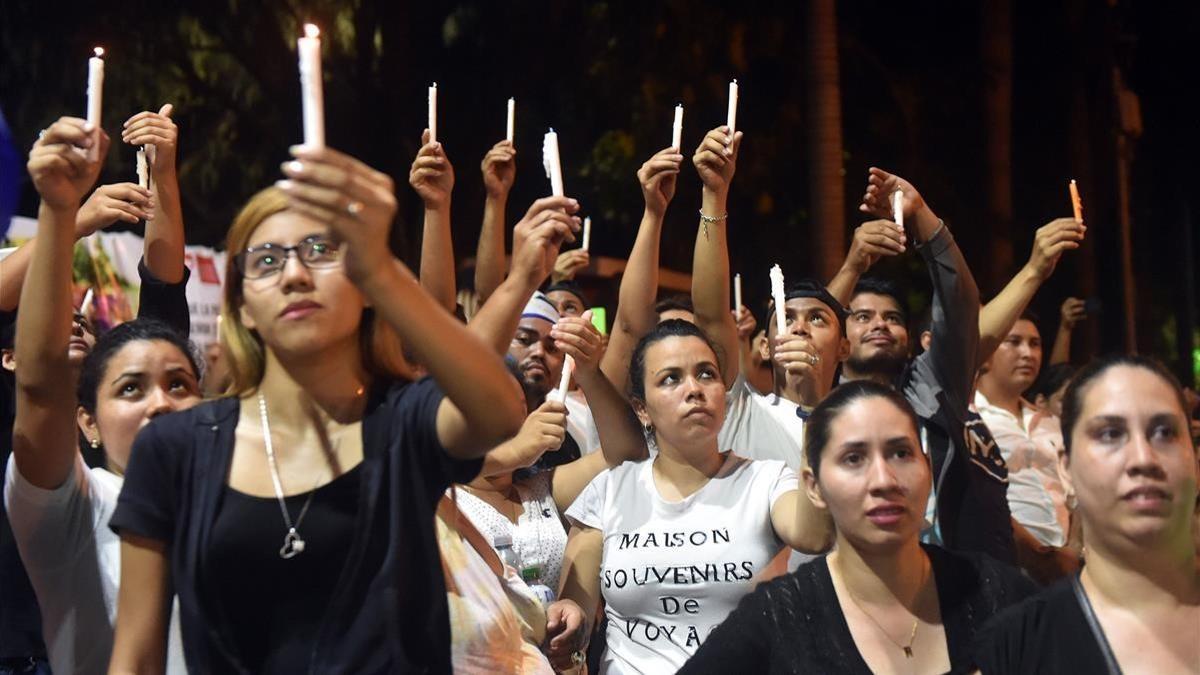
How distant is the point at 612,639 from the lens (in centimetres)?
507

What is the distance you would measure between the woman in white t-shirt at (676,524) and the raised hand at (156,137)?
164 centimetres

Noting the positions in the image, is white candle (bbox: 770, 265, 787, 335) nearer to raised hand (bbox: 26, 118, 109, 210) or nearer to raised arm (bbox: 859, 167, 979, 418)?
raised arm (bbox: 859, 167, 979, 418)

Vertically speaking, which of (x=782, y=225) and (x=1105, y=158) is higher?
(x=1105, y=158)

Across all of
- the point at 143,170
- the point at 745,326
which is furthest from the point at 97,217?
the point at 745,326

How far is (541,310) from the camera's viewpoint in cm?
→ 659

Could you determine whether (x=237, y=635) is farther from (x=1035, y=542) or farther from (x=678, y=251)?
(x=678, y=251)

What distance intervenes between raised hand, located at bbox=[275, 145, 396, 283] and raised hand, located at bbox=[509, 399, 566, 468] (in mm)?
2012

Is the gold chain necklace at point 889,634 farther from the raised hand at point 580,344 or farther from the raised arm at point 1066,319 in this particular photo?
the raised arm at point 1066,319

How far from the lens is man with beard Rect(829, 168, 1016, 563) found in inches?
232

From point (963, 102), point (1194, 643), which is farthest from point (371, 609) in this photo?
point (963, 102)

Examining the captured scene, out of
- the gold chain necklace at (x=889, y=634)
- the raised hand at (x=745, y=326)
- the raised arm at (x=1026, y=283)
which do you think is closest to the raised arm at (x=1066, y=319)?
the raised hand at (x=745, y=326)

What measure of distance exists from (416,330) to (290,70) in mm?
13001

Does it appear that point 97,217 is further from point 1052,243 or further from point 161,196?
point 1052,243

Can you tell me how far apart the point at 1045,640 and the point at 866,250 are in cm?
340
